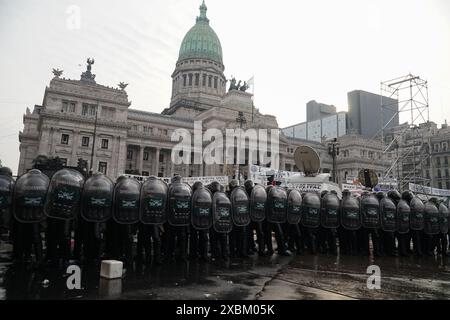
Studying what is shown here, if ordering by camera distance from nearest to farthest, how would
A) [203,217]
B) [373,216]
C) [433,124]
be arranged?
[203,217] → [373,216] → [433,124]

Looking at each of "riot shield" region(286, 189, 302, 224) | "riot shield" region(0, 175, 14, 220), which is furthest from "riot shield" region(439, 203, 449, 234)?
"riot shield" region(0, 175, 14, 220)

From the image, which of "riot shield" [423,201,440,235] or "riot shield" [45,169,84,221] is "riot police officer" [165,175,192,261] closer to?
"riot shield" [45,169,84,221]

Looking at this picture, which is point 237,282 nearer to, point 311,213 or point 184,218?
point 184,218

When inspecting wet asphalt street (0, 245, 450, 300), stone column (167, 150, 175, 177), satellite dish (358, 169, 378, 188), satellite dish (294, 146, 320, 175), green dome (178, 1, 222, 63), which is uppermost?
green dome (178, 1, 222, 63)

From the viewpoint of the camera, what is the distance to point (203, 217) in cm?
880

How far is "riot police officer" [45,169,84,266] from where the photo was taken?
24.3 feet

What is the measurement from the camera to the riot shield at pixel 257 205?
9.84 metres

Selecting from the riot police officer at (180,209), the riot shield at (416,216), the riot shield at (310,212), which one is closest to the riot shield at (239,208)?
the riot police officer at (180,209)

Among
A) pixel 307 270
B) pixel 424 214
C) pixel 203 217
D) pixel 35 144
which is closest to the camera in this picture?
pixel 307 270

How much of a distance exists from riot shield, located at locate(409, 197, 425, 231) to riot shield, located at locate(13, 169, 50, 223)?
1155 centimetres

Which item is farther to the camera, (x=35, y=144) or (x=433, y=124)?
(x=433, y=124)

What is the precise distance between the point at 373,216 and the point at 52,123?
45.6 metres
